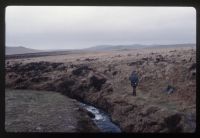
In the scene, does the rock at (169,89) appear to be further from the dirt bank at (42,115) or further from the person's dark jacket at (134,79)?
the dirt bank at (42,115)

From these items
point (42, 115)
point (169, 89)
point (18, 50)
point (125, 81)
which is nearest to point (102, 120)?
point (125, 81)

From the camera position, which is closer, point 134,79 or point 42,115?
point 42,115

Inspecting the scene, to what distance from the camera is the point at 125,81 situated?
249 cm

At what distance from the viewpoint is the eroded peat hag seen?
2.41m

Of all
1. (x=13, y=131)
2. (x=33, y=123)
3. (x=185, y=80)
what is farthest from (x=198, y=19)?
(x=13, y=131)

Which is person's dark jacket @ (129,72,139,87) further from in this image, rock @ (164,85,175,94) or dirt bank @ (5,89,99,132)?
dirt bank @ (5,89,99,132)

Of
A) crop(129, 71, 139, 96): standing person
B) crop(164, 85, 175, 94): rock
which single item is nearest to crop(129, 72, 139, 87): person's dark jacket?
crop(129, 71, 139, 96): standing person

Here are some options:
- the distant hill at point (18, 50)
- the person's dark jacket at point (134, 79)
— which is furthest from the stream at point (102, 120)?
the distant hill at point (18, 50)

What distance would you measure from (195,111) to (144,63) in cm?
65

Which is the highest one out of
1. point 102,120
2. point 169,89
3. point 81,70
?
point 81,70

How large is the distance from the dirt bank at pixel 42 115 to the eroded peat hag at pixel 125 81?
0.39 feet

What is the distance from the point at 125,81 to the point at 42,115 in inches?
33.1

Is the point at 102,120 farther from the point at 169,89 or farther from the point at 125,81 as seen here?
the point at 169,89

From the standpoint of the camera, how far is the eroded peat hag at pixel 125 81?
2410mm
